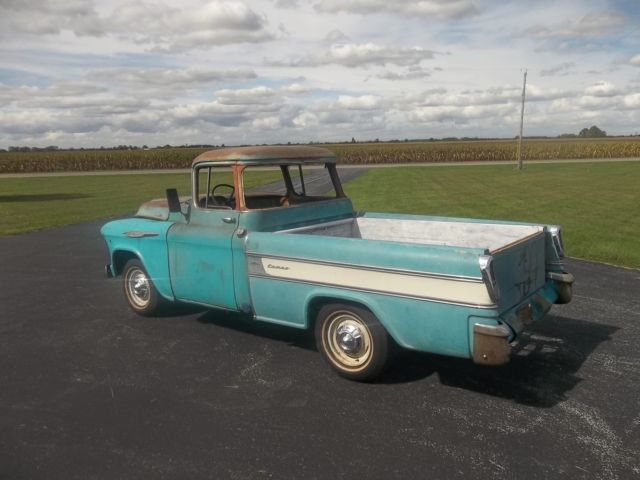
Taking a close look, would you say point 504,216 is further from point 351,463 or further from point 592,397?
point 351,463

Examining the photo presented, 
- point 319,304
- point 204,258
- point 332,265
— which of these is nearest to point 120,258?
point 204,258

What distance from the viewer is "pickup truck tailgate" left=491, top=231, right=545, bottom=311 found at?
371 cm

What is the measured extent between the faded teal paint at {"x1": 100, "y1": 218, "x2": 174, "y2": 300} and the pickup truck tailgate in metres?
3.47

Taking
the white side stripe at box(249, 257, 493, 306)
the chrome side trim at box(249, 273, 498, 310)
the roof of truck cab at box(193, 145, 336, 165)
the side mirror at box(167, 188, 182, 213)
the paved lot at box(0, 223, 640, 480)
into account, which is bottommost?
the paved lot at box(0, 223, 640, 480)

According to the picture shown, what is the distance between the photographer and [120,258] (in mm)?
6191

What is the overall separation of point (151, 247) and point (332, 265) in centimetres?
250

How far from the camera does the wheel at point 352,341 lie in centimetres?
402

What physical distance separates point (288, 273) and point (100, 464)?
1982 mm

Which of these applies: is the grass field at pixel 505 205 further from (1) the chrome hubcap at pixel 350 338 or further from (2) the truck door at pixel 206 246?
(2) the truck door at pixel 206 246

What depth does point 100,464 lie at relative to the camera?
10.4 ft

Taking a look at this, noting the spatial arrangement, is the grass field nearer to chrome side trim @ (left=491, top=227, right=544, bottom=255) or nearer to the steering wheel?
chrome side trim @ (left=491, top=227, right=544, bottom=255)

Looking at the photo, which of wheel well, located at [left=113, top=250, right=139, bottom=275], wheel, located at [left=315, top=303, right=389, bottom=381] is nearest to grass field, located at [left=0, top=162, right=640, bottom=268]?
wheel, located at [left=315, top=303, right=389, bottom=381]

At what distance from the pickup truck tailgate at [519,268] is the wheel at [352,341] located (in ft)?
3.26

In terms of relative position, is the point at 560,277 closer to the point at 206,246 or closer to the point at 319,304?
the point at 319,304
